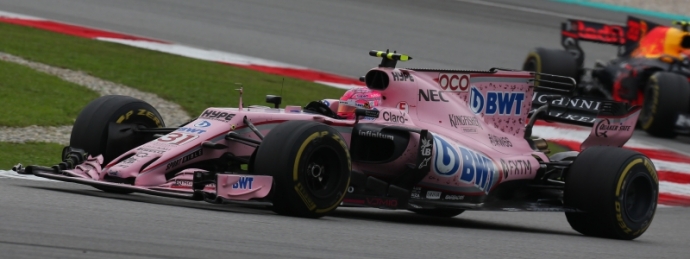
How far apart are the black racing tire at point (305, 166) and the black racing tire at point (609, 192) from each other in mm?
2156

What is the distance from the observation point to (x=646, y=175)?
9.27 metres

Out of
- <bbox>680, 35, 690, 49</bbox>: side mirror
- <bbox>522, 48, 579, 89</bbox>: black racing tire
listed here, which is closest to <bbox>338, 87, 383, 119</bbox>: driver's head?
<bbox>522, 48, 579, 89</bbox>: black racing tire

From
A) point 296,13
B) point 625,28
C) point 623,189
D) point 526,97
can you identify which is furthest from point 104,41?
point 623,189

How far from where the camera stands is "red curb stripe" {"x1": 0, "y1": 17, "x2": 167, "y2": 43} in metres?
18.1

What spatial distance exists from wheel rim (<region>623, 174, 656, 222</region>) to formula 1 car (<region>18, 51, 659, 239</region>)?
1 centimetres

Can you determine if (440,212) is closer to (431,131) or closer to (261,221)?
(431,131)

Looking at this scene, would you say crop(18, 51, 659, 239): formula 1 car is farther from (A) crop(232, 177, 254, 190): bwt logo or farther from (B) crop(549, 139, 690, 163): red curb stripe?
(B) crop(549, 139, 690, 163): red curb stripe

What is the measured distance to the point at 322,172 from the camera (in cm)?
769

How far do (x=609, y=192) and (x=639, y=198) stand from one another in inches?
21.4

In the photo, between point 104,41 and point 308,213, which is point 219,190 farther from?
point 104,41

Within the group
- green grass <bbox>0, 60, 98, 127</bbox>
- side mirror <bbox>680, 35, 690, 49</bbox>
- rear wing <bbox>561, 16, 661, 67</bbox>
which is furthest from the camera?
rear wing <bbox>561, 16, 661, 67</bbox>

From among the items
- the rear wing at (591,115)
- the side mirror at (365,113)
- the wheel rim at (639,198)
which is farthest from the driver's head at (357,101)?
the wheel rim at (639,198)

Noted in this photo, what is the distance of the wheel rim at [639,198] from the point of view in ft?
30.2

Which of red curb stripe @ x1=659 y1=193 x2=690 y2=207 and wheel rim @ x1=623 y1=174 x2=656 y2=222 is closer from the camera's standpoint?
wheel rim @ x1=623 y1=174 x2=656 y2=222
